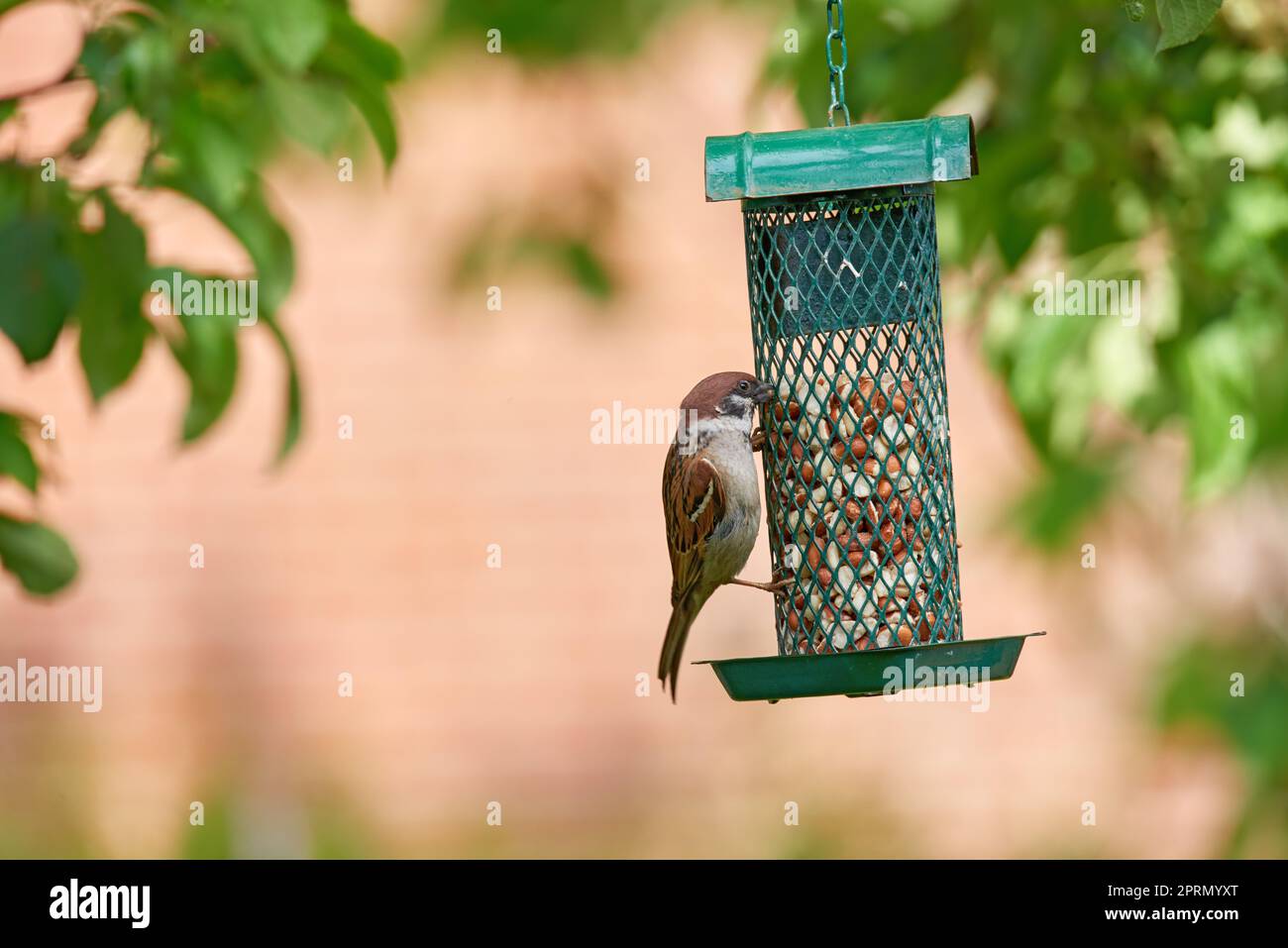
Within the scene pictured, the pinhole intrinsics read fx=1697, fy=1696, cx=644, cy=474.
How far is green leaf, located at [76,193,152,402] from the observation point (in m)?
3.99

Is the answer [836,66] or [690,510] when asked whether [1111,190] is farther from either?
[690,510]

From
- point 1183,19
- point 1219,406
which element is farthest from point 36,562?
point 1219,406

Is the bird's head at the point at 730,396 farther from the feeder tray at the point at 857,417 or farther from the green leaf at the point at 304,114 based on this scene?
the green leaf at the point at 304,114

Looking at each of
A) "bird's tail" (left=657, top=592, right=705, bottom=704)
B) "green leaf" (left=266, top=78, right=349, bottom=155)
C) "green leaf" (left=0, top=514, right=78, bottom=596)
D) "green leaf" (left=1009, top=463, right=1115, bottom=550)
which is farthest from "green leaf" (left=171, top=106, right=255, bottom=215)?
"green leaf" (left=1009, top=463, right=1115, bottom=550)

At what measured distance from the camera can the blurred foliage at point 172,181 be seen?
3854 mm

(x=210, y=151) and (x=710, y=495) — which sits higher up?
(x=210, y=151)

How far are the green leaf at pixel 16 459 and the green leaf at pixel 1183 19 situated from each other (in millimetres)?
2645

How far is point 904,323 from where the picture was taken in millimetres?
4230

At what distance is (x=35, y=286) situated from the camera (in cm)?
385

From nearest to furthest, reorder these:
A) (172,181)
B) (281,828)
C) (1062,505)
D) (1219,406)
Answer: (172,181) → (1219,406) → (1062,505) → (281,828)

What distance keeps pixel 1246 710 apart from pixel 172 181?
394 cm

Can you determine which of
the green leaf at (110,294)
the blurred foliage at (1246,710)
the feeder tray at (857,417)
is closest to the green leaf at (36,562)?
the green leaf at (110,294)

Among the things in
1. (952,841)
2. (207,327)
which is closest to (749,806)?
(952,841)

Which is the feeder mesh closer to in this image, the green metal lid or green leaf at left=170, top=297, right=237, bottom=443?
the green metal lid
